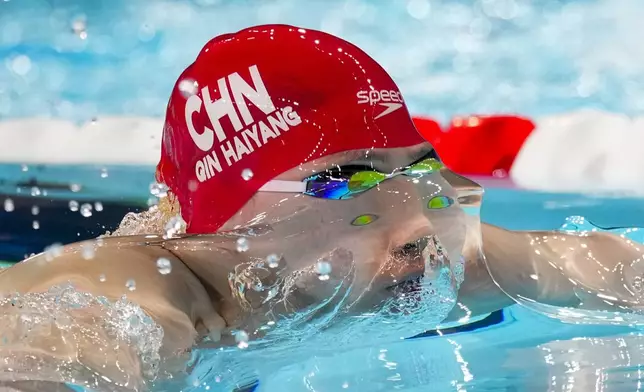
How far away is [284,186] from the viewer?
1169mm

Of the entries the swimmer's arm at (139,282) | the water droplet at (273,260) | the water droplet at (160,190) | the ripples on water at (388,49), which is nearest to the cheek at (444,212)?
the water droplet at (273,260)

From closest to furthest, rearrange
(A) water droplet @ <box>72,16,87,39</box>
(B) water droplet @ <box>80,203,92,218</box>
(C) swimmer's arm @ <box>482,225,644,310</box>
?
(C) swimmer's arm @ <box>482,225,644,310</box> < (B) water droplet @ <box>80,203,92,218</box> < (A) water droplet @ <box>72,16,87,39</box>

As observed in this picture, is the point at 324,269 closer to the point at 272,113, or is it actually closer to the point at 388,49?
the point at 272,113

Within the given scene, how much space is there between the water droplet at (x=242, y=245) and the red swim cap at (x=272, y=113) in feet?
0.26

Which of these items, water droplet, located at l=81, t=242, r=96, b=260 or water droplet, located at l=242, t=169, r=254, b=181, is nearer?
water droplet, located at l=81, t=242, r=96, b=260

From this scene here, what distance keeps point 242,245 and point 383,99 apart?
294 millimetres

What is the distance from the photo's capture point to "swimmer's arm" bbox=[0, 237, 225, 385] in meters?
0.98

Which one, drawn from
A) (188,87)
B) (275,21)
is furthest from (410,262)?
(275,21)

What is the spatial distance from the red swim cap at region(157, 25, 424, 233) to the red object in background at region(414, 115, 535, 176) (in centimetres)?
236

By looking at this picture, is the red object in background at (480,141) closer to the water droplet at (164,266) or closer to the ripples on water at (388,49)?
the ripples on water at (388,49)

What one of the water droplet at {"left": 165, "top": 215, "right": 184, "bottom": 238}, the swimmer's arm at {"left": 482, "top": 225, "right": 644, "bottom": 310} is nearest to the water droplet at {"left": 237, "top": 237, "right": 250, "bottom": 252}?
the water droplet at {"left": 165, "top": 215, "right": 184, "bottom": 238}

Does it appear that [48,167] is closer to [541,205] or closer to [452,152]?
[452,152]

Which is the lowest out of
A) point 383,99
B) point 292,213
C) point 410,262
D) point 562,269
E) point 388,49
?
point 562,269

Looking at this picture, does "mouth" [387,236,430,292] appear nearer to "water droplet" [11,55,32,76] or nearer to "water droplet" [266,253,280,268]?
"water droplet" [266,253,280,268]
